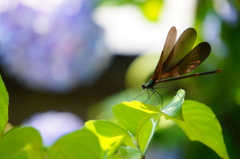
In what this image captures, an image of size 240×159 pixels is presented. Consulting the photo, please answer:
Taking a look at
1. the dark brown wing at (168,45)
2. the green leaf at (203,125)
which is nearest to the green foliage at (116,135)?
the green leaf at (203,125)

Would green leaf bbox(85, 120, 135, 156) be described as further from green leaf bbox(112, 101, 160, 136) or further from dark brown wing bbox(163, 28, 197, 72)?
dark brown wing bbox(163, 28, 197, 72)

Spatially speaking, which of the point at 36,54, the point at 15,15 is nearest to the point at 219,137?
the point at 15,15

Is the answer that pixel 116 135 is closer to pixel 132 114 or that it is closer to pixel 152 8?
Answer: pixel 132 114

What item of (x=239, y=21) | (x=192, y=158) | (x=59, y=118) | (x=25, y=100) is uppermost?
(x=239, y=21)

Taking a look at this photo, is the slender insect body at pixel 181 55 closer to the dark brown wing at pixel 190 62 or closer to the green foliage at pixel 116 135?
the dark brown wing at pixel 190 62

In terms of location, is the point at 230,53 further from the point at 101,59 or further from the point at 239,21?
the point at 101,59

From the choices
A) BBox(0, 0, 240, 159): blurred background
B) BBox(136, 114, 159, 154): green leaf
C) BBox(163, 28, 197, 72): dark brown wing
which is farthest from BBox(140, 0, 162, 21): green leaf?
BBox(136, 114, 159, 154): green leaf
